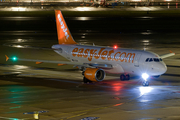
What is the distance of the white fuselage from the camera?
3431 cm

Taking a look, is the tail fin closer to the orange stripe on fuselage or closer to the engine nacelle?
the orange stripe on fuselage

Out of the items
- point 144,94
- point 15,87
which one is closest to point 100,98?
point 144,94

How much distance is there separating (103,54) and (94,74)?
A: 175 inches

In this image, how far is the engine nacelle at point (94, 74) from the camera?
1353 inches

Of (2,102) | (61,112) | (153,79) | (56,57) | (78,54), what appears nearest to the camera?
(61,112)

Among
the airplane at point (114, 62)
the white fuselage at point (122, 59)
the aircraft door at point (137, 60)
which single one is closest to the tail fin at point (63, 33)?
the airplane at point (114, 62)

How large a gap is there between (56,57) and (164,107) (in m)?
31.1

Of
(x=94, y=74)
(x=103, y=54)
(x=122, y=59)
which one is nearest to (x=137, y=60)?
(x=122, y=59)

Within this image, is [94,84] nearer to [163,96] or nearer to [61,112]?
[163,96]

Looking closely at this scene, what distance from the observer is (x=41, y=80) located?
37.5 meters

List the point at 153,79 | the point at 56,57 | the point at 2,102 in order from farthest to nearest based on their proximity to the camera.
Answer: the point at 56,57 < the point at 153,79 < the point at 2,102

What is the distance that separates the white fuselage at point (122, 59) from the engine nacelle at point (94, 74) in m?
2.07

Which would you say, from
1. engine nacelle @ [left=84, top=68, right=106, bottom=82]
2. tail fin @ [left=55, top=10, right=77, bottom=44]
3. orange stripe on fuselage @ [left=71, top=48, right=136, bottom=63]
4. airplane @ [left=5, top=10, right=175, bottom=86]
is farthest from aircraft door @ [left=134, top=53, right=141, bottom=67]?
tail fin @ [left=55, top=10, right=77, bottom=44]

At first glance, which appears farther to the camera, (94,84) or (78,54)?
(78,54)
